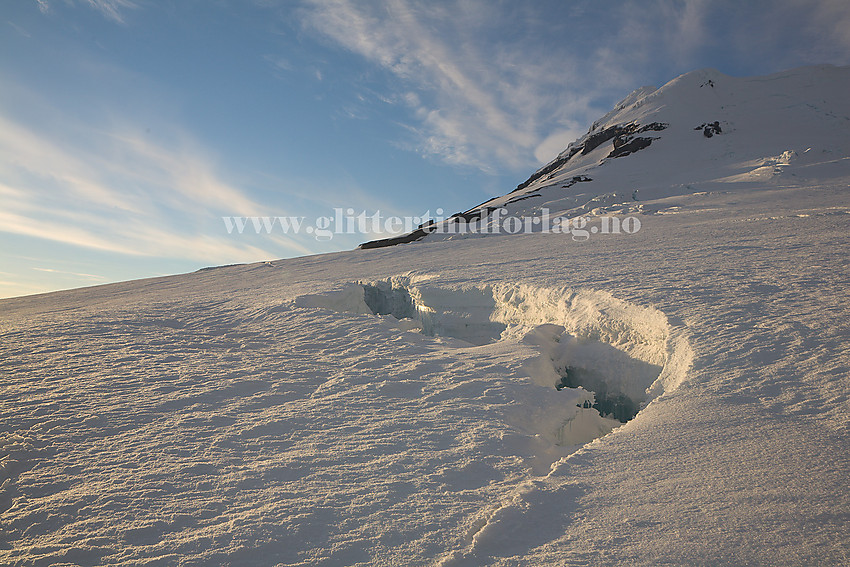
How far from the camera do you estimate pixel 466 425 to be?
374cm

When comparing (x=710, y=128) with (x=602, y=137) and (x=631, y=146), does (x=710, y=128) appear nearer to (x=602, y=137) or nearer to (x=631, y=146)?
(x=631, y=146)

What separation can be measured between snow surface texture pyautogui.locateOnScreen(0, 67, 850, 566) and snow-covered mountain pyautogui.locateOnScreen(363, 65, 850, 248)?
9.80m

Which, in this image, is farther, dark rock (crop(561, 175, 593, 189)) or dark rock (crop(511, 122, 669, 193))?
dark rock (crop(511, 122, 669, 193))

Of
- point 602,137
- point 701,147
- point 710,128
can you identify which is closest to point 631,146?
point 710,128

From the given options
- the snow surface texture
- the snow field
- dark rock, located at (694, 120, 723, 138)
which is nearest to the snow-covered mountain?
dark rock, located at (694, 120, 723, 138)

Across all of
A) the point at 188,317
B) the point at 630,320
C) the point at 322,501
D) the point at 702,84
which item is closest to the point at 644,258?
the point at 630,320

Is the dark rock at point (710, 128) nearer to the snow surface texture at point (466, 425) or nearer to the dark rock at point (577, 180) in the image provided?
the dark rock at point (577, 180)

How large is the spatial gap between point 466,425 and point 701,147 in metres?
30.6

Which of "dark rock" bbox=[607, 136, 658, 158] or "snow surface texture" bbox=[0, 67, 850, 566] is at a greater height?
"dark rock" bbox=[607, 136, 658, 158]

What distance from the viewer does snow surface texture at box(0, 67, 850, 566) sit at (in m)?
2.51

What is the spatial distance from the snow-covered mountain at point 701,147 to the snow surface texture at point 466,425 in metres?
9.80

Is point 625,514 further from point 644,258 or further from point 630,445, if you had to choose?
point 644,258

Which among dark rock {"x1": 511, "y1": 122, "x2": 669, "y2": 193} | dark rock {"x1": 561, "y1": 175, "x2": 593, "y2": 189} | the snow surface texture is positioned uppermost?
dark rock {"x1": 511, "y1": 122, "x2": 669, "y2": 193}

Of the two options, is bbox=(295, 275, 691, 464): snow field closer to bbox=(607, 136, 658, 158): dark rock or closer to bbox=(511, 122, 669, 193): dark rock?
bbox=(607, 136, 658, 158): dark rock
